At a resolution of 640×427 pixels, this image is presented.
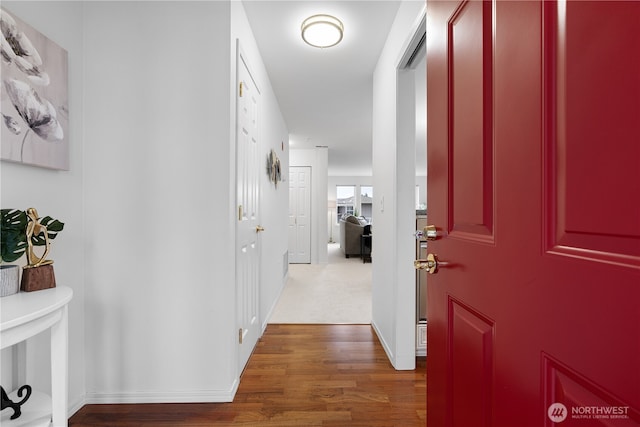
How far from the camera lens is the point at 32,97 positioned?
1287 millimetres

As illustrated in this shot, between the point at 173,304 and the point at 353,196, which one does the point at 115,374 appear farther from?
the point at 353,196

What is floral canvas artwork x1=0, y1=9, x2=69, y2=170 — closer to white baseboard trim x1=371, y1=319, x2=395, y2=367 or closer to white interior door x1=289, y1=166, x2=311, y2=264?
white baseboard trim x1=371, y1=319, x2=395, y2=367

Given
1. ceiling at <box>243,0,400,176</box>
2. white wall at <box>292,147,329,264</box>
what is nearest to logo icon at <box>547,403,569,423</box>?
ceiling at <box>243,0,400,176</box>

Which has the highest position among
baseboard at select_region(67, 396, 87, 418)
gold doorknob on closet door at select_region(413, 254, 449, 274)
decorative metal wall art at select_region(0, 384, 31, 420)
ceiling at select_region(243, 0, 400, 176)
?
ceiling at select_region(243, 0, 400, 176)

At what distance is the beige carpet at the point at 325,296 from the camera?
3.04 meters

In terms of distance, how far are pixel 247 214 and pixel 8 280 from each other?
1249 mm

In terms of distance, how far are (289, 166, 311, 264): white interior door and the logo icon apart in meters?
5.81

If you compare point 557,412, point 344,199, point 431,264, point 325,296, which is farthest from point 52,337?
point 344,199

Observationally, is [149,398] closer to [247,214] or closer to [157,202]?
[157,202]

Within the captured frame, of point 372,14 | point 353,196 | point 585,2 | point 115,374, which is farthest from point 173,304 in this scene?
point 353,196

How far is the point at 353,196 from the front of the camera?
1120 centimetres

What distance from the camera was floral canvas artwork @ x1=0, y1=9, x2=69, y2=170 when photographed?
46.5 inches

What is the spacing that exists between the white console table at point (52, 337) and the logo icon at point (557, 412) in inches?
53.0

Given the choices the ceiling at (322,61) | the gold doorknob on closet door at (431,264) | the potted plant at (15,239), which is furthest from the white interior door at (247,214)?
the gold doorknob on closet door at (431,264)
